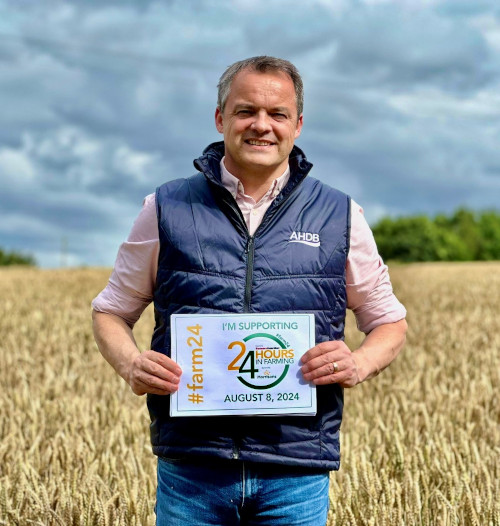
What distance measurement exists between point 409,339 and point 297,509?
695 centimetres

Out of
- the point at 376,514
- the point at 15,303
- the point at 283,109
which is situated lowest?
the point at 376,514

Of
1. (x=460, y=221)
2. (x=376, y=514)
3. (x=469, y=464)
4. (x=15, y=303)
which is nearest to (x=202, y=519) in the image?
(x=376, y=514)

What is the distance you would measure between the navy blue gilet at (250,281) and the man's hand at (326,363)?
84 millimetres

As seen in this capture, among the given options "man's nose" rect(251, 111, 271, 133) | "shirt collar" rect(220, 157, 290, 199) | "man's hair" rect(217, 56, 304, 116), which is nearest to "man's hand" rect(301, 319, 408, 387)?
"shirt collar" rect(220, 157, 290, 199)

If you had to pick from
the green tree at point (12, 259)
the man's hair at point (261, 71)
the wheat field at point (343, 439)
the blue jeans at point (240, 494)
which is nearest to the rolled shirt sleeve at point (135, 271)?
the man's hair at point (261, 71)

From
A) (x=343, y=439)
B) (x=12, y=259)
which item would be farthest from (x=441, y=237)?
(x=343, y=439)

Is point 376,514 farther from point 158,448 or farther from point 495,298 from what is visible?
point 495,298

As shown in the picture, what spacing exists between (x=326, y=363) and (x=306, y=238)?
0.36m

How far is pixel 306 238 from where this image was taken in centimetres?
240

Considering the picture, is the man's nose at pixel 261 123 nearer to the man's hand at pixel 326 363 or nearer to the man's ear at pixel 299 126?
the man's ear at pixel 299 126

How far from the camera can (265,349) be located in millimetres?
2281

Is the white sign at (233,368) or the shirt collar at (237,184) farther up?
the shirt collar at (237,184)

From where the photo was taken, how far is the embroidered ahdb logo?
2393mm

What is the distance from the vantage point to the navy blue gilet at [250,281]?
7.64 ft
